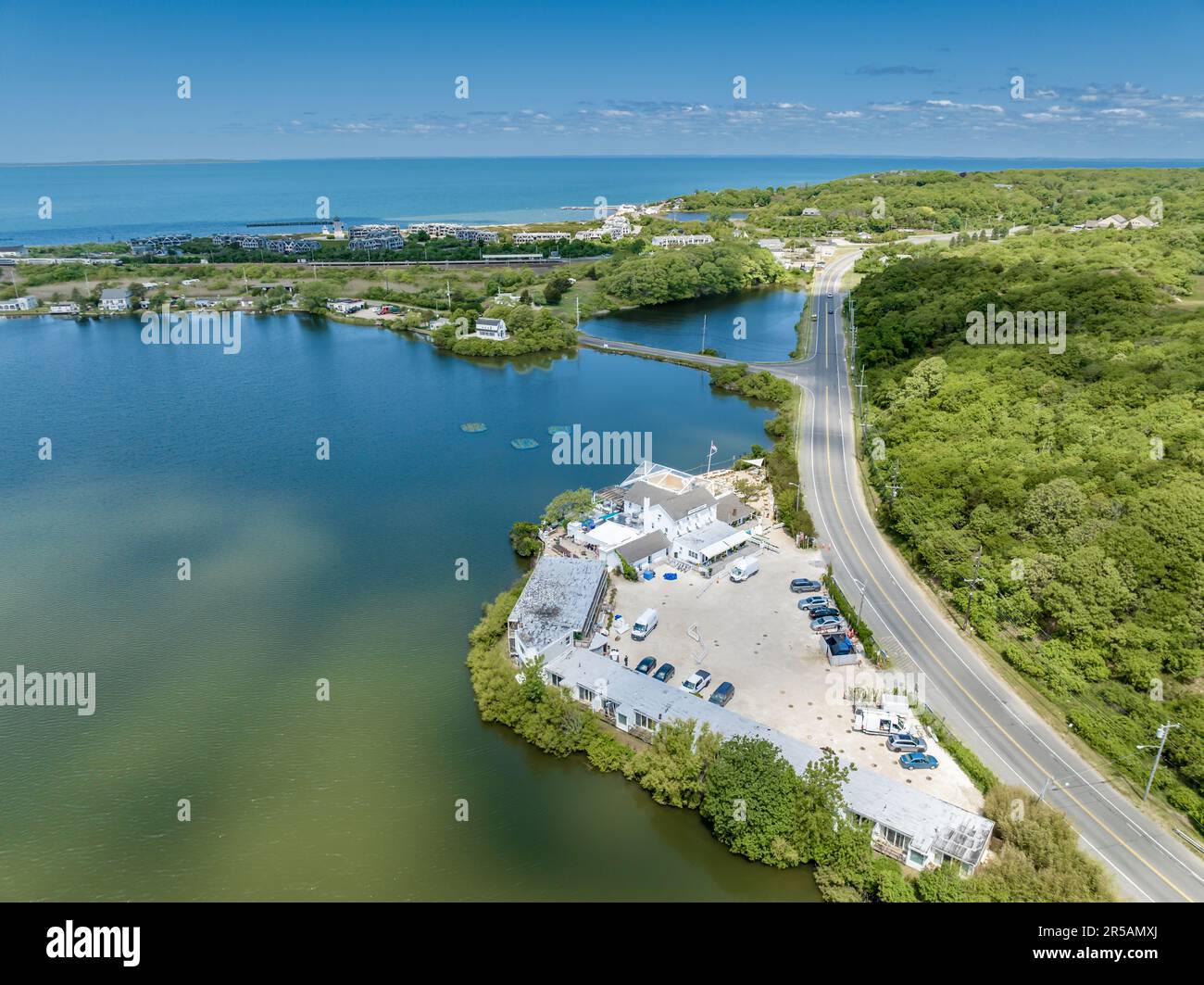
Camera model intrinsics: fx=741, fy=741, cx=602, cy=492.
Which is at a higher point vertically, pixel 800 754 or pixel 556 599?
pixel 556 599

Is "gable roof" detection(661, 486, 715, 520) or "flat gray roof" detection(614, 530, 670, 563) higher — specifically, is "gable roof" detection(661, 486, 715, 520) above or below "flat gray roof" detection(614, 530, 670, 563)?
above

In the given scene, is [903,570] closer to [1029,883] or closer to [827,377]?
[1029,883]

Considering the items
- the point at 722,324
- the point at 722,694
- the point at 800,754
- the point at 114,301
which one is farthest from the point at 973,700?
the point at 114,301

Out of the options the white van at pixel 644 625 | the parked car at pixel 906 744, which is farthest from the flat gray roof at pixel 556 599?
the parked car at pixel 906 744

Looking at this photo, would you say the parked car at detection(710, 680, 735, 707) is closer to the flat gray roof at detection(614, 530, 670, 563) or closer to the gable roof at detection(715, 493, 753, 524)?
the flat gray roof at detection(614, 530, 670, 563)

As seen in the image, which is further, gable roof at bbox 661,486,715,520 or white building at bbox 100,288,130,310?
white building at bbox 100,288,130,310

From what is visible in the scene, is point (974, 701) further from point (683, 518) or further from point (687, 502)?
point (687, 502)

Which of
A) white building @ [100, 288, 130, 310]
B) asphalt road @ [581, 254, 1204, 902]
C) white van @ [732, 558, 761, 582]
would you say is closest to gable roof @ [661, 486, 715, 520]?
white van @ [732, 558, 761, 582]
